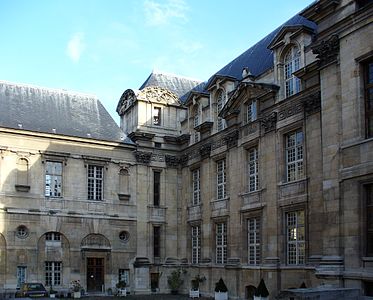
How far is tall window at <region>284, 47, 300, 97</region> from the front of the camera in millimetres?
22656

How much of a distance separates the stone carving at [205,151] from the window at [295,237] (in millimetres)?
7565

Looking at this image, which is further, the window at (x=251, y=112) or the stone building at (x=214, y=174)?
the window at (x=251, y=112)

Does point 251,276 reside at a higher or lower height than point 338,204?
lower

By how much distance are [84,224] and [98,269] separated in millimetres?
2463

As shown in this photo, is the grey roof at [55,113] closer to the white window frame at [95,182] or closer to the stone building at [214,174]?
the stone building at [214,174]

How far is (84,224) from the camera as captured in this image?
97.0ft

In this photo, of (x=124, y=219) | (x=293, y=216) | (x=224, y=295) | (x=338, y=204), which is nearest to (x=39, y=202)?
(x=124, y=219)

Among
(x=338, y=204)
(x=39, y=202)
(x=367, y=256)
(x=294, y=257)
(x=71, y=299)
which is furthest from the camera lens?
(x=39, y=202)

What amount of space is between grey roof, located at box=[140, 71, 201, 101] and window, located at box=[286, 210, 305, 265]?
559 inches

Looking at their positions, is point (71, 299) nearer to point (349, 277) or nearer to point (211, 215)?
point (211, 215)

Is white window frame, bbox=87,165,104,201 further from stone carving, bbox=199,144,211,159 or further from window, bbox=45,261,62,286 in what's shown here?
stone carving, bbox=199,144,211,159

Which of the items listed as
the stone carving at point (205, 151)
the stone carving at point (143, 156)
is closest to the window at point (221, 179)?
the stone carving at point (205, 151)

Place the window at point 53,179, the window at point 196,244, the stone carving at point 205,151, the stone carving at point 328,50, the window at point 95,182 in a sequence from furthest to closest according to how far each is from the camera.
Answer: the window at point 95,182 → the window at point 196,244 → the window at point 53,179 → the stone carving at point 205,151 → the stone carving at point 328,50

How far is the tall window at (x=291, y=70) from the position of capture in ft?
74.3
